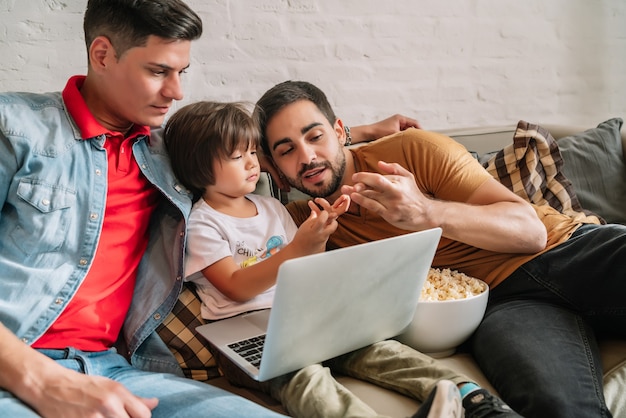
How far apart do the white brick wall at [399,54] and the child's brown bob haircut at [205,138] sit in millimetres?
513

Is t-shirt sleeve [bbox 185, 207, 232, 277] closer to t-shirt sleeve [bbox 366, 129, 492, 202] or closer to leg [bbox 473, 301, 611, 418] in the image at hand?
t-shirt sleeve [bbox 366, 129, 492, 202]

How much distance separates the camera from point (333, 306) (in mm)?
1123

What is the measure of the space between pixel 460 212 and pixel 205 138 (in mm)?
615

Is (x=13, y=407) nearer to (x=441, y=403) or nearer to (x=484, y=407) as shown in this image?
(x=441, y=403)

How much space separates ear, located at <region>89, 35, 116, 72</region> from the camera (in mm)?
1370

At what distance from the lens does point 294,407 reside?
1184 millimetres

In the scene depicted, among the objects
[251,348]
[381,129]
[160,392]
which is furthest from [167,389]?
[381,129]

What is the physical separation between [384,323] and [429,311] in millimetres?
139

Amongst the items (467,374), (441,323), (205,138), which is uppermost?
(205,138)

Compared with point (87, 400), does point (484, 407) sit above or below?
below

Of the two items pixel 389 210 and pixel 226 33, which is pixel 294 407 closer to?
pixel 389 210

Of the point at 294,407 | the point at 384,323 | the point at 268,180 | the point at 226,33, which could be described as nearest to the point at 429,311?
the point at 384,323

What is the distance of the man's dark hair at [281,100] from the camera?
5.47ft

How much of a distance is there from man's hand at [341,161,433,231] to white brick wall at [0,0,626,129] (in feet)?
2.79
